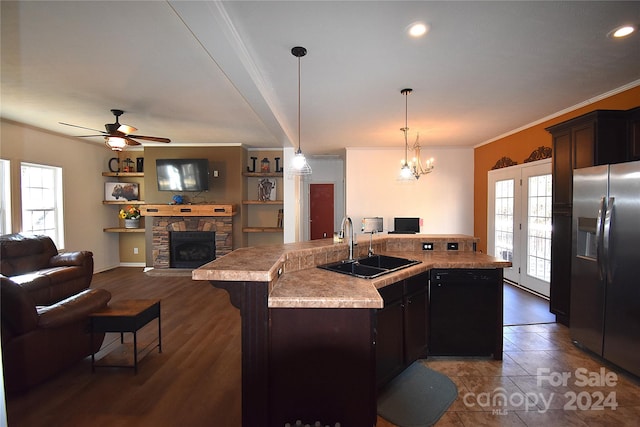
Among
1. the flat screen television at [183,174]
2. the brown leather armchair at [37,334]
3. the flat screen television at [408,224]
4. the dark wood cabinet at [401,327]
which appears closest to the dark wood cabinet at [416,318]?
the dark wood cabinet at [401,327]

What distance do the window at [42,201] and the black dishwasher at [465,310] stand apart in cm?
598

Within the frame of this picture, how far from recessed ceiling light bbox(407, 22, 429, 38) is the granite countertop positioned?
5.69 feet

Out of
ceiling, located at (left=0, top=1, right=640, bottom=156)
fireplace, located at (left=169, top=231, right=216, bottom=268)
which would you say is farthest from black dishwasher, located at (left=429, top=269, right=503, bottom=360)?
fireplace, located at (left=169, top=231, right=216, bottom=268)

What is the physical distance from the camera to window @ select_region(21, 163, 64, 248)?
468 centimetres

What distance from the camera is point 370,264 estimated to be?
2.71 m

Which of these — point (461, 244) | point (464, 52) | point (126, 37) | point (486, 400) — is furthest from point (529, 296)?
point (126, 37)

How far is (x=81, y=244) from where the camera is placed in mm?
5605

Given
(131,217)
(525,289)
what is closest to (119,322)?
(131,217)

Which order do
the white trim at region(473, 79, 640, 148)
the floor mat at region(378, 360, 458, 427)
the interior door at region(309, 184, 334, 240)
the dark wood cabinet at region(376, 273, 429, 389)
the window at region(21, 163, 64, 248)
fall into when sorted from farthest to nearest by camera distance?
the interior door at region(309, 184, 334, 240), the window at region(21, 163, 64, 248), the white trim at region(473, 79, 640, 148), the dark wood cabinet at region(376, 273, 429, 389), the floor mat at region(378, 360, 458, 427)

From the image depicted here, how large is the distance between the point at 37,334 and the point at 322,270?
7.04 ft

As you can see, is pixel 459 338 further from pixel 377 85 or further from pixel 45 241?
pixel 45 241

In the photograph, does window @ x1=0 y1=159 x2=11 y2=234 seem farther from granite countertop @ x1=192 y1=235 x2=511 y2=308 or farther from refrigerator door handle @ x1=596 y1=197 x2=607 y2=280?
refrigerator door handle @ x1=596 y1=197 x2=607 y2=280

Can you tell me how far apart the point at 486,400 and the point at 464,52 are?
267 centimetres

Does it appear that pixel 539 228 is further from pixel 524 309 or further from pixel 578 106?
pixel 578 106
